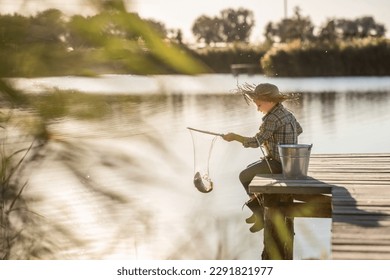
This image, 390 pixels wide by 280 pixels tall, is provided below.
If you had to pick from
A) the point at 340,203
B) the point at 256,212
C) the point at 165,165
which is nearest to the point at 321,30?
the point at 256,212

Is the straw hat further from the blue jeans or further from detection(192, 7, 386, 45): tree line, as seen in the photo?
detection(192, 7, 386, 45): tree line

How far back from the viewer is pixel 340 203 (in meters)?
2.60

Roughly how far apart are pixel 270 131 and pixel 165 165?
2384 mm

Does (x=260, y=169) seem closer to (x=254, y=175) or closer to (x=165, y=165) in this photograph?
(x=254, y=175)

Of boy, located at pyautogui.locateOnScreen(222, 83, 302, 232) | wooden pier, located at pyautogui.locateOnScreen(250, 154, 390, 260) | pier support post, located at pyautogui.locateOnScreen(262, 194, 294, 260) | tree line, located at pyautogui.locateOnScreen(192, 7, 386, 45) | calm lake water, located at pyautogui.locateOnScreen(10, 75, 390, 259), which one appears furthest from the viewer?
tree line, located at pyautogui.locateOnScreen(192, 7, 386, 45)

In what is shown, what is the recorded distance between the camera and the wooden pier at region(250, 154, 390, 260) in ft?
7.06

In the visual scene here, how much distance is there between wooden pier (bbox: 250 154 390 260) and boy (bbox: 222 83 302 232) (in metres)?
0.17

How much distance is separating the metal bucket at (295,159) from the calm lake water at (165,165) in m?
0.39

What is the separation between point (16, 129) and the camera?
899mm

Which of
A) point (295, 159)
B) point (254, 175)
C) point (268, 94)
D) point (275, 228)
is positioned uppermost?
point (268, 94)

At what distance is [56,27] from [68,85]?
79 mm

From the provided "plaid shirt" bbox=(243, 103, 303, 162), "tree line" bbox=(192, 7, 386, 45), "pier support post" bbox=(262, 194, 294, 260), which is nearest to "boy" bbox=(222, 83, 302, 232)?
"plaid shirt" bbox=(243, 103, 303, 162)

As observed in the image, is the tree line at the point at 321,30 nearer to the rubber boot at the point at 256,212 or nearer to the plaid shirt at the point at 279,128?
the rubber boot at the point at 256,212

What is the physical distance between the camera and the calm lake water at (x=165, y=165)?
0.88 metres
